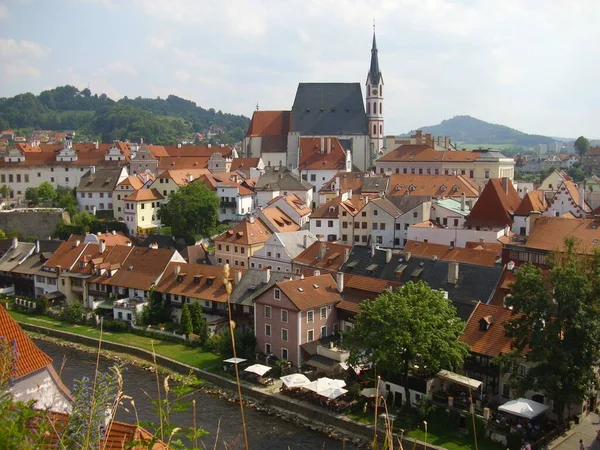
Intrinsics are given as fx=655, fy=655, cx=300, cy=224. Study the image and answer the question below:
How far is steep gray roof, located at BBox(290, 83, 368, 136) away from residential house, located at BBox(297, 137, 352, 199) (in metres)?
7.79

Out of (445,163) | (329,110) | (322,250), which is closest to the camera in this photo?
(322,250)

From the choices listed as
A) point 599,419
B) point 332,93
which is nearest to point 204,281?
point 599,419

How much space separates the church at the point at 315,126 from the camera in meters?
83.8

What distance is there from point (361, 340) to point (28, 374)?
13541mm

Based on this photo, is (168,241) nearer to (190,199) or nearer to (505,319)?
(190,199)

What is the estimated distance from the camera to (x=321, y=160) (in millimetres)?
74250

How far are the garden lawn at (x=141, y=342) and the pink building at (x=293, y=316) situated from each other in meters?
2.98

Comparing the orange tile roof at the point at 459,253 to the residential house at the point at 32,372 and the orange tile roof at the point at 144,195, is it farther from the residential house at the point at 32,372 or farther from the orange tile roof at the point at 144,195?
the orange tile roof at the point at 144,195

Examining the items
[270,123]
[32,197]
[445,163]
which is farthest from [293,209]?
[270,123]

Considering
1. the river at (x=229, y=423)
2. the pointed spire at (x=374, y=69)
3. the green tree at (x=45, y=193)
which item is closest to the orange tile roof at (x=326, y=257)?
the river at (x=229, y=423)

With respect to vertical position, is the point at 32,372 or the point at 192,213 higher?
the point at 192,213

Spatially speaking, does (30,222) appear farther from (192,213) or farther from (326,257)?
(326,257)

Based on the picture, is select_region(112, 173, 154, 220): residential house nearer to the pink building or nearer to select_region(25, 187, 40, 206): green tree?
select_region(25, 187, 40, 206): green tree

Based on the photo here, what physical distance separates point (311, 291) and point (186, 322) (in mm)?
7919
